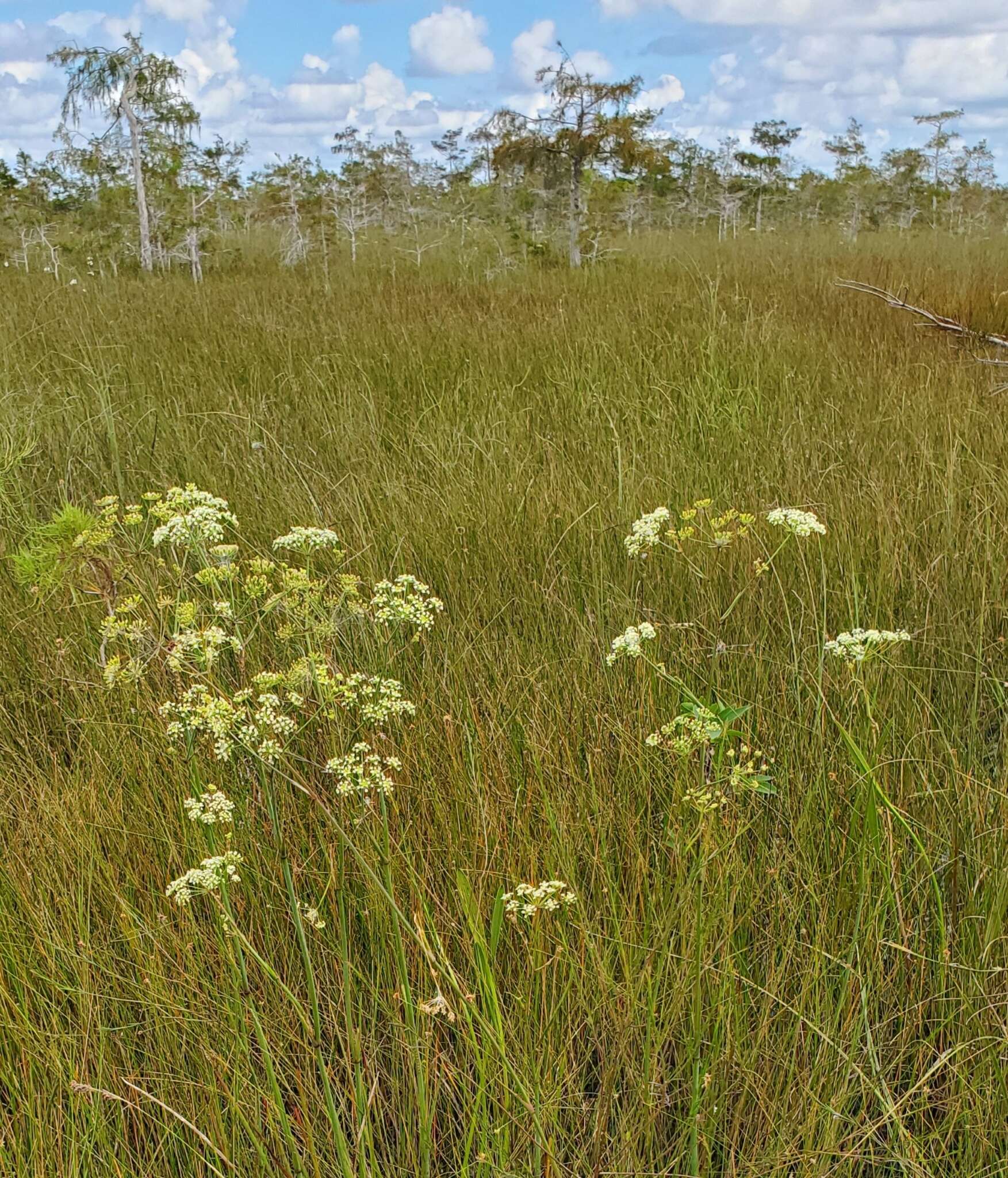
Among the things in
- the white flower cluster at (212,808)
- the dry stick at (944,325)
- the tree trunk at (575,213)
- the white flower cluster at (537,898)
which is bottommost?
the white flower cluster at (537,898)

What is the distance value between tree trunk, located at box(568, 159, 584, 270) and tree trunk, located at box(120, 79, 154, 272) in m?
4.38

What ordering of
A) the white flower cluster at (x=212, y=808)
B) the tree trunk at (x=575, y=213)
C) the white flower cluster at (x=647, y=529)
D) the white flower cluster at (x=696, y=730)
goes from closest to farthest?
the white flower cluster at (x=212, y=808)
the white flower cluster at (x=696, y=730)
the white flower cluster at (x=647, y=529)
the tree trunk at (x=575, y=213)

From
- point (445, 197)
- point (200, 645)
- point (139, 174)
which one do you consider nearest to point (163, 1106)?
point (200, 645)

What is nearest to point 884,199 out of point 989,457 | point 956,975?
point 989,457

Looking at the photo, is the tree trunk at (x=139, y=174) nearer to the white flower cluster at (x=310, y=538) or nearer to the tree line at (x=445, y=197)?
the tree line at (x=445, y=197)

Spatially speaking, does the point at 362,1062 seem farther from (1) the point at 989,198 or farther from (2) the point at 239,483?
(1) the point at 989,198

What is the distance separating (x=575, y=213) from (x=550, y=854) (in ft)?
26.6

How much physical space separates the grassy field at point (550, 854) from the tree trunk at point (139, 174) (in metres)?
6.76

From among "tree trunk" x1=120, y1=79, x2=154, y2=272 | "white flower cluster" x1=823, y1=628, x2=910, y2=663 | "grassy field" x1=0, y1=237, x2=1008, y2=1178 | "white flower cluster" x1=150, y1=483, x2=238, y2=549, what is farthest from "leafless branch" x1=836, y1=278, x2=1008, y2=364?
"tree trunk" x1=120, y1=79, x2=154, y2=272

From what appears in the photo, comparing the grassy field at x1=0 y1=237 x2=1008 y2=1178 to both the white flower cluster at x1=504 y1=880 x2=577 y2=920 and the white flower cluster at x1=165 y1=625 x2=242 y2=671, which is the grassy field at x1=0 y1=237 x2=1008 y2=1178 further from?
the white flower cluster at x1=165 y1=625 x2=242 y2=671

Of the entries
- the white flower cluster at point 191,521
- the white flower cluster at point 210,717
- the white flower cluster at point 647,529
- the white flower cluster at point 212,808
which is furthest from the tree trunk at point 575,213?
the white flower cluster at point 212,808

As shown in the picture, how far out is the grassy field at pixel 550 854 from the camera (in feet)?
3.81

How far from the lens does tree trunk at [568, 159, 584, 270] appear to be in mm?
8359

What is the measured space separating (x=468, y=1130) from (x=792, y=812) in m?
0.85
